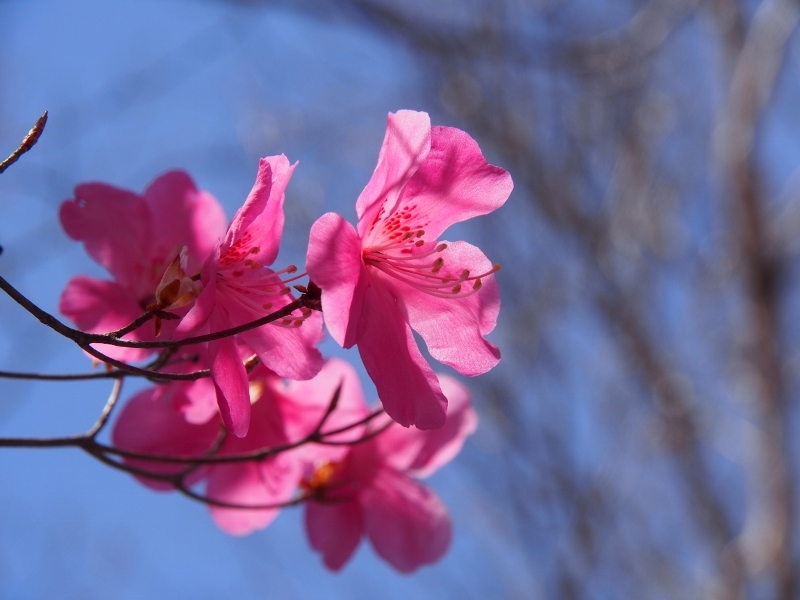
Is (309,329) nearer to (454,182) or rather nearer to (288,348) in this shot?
(288,348)

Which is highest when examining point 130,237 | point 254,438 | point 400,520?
point 130,237

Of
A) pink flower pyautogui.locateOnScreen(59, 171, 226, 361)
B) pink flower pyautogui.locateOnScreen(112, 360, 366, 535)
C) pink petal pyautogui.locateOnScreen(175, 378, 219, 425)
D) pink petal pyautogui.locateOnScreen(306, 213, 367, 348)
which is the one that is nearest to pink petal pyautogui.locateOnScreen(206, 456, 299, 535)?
pink flower pyautogui.locateOnScreen(112, 360, 366, 535)

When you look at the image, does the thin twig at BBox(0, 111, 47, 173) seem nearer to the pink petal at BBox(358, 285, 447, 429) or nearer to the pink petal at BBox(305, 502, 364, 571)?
the pink petal at BBox(358, 285, 447, 429)

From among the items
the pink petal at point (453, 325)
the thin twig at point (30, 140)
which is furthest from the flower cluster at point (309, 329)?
the thin twig at point (30, 140)

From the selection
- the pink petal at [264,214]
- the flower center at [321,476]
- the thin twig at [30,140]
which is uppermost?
the thin twig at [30,140]

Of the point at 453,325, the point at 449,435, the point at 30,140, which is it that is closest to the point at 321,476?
the point at 449,435

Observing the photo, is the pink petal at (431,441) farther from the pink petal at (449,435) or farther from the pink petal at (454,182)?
the pink petal at (454,182)
